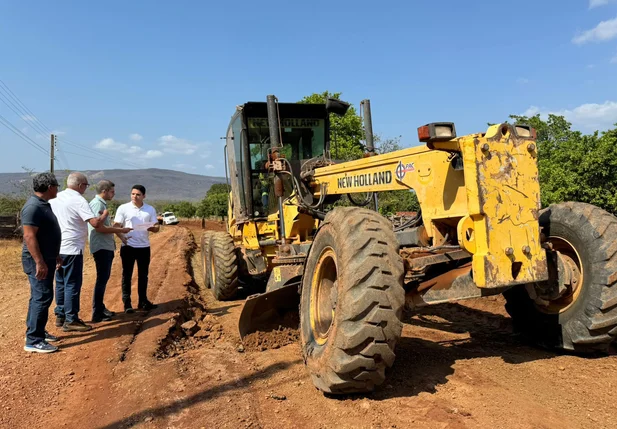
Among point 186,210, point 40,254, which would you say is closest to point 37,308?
point 40,254

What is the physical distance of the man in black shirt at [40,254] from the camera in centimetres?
479

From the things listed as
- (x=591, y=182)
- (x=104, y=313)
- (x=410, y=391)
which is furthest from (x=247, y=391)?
(x=591, y=182)

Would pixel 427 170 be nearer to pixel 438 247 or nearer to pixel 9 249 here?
pixel 438 247

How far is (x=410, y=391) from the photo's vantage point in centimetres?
347

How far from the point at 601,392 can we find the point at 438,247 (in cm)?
152

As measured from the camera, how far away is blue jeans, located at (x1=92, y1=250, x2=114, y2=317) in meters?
5.93

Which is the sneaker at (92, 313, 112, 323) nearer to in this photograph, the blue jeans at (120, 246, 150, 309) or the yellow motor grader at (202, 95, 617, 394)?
the blue jeans at (120, 246, 150, 309)

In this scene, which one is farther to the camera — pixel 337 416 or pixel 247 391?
pixel 247 391

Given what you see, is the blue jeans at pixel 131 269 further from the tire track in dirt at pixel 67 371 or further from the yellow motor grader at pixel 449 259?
the yellow motor grader at pixel 449 259

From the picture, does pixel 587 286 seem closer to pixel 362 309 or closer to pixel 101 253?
pixel 362 309

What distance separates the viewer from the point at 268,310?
524 cm

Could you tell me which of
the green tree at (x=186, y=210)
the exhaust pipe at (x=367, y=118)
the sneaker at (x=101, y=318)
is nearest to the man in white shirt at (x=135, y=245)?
the sneaker at (x=101, y=318)

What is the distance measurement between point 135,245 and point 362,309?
4342 millimetres

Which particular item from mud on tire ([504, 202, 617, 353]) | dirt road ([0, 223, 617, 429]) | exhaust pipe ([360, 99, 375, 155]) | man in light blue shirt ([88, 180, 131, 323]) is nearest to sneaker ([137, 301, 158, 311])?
man in light blue shirt ([88, 180, 131, 323])
